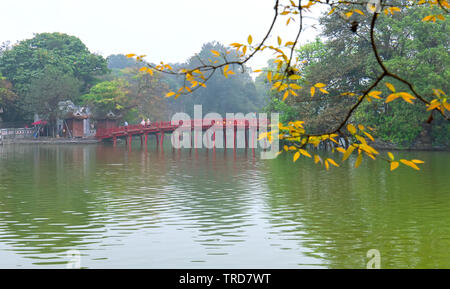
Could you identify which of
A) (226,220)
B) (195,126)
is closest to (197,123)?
(195,126)

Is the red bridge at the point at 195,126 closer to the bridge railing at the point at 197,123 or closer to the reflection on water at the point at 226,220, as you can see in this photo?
the bridge railing at the point at 197,123

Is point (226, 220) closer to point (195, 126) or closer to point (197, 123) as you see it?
point (197, 123)

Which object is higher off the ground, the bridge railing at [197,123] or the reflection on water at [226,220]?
the bridge railing at [197,123]

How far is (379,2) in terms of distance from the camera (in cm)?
355

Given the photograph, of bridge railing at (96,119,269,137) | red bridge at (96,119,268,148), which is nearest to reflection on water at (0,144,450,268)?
red bridge at (96,119,268,148)

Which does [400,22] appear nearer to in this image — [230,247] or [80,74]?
[230,247]

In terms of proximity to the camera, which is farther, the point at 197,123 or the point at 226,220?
the point at 197,123

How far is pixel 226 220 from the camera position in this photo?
13.2 metres

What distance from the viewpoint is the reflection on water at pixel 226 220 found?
9.55 m

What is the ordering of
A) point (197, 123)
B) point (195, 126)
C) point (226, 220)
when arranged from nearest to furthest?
point (226, 220) → point (197, 123) → point (195, 126)

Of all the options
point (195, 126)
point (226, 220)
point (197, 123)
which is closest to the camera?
point (226, 220)

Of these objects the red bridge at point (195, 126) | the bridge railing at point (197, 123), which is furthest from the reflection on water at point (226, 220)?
the bridge railing at point (197, 123)
